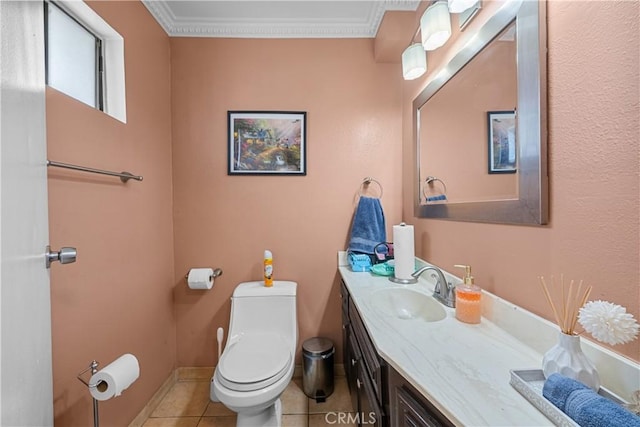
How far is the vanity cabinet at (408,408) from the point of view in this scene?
594 millimetres

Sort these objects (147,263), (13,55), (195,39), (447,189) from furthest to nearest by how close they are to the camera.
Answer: (195,39) < (147,263) < (447,189) < (13,55)

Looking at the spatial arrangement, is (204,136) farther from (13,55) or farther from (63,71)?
(13,55)

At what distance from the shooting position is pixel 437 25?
113cm

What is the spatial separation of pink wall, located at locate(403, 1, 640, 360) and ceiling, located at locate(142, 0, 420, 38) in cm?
124

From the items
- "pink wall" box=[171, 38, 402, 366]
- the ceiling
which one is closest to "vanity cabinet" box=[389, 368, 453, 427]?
"pink wall" box=[171, 38, 402, 366]

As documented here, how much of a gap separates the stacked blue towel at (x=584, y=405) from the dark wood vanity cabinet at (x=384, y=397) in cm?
21

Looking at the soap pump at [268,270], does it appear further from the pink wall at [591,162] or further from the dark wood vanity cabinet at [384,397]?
the pink wall at [591,162]

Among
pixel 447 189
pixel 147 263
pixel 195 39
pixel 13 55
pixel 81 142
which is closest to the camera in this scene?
pixel 13 55

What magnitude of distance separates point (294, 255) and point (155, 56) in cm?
157

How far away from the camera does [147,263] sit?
4.97ft

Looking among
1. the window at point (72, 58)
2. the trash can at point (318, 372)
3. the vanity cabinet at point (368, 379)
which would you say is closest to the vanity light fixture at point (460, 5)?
the vanity cabinet at point (368, 379)

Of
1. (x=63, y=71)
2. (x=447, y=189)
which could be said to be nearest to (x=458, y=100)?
(x=447, y=189)

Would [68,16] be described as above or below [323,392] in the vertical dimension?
above

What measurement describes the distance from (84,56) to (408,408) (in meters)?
1.96
